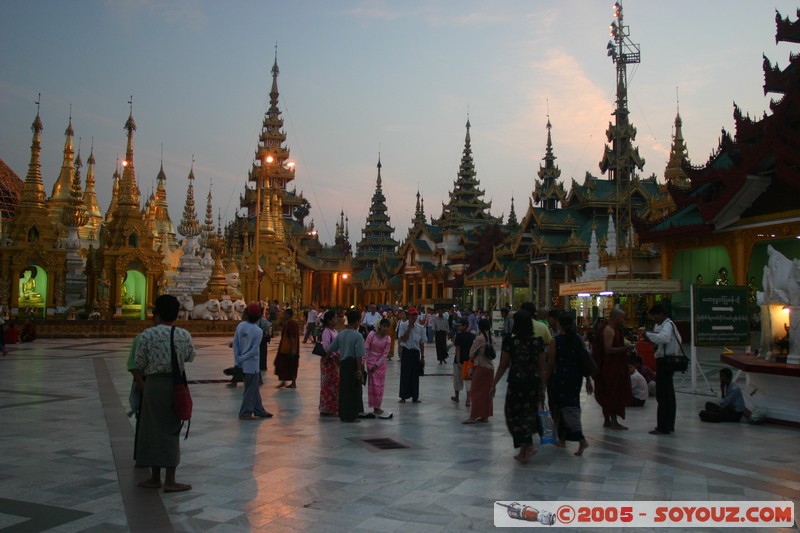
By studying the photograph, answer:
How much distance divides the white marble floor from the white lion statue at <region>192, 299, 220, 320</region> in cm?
1882

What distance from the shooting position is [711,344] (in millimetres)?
12586

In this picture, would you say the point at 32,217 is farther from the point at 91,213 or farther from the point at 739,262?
the point at 739,262

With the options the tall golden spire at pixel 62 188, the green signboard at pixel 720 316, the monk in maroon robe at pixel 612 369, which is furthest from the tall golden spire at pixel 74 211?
the monk in maroon robe at pixel 612 369

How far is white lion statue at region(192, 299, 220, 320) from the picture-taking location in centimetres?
2936

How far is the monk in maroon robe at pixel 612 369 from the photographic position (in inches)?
342

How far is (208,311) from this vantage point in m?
29.5

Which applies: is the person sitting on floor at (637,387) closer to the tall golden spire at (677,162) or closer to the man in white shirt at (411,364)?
the man in white shirt at (411,364)

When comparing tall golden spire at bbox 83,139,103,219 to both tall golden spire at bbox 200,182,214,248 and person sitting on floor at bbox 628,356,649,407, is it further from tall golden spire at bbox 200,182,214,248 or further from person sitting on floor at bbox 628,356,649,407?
person sitting on floor at bbox 628,356,649,407

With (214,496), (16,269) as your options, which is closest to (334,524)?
(214,496)

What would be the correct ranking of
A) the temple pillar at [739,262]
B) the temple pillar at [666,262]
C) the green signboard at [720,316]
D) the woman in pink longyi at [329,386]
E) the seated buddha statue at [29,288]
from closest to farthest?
the woman in pink longyi at [329,386] → the green signboard at [720,316] → the temple pillar at [739,262] → the temple pillar at [666,262] → the seated buddha statue at [29,288]

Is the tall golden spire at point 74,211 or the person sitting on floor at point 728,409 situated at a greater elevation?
the tall golden spire at point 74,211

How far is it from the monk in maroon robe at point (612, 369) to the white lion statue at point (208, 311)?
896 inches

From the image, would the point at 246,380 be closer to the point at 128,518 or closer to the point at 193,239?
the point at 128,518

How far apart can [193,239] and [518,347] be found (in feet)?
99.3
